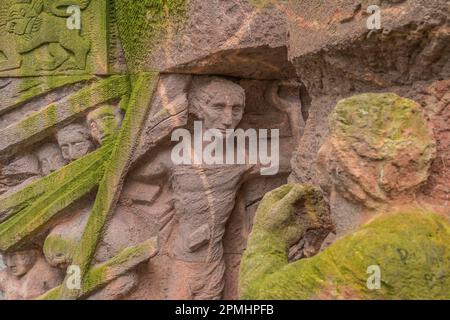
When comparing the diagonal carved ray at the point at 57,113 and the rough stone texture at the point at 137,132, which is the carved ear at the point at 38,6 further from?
the diagonal carved ray at the point at 57,113

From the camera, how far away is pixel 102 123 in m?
2.91

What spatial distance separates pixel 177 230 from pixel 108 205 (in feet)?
1.25

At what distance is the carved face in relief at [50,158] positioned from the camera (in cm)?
300

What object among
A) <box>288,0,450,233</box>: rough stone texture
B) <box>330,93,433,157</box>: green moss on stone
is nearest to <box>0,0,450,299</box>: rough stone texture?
<box>288,0,450,233</box>: rough stone texture

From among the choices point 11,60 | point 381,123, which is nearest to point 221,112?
point 11,60

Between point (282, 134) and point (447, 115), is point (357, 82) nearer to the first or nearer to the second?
point (447, 115)

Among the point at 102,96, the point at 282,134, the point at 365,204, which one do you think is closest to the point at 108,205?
the point at 102,96

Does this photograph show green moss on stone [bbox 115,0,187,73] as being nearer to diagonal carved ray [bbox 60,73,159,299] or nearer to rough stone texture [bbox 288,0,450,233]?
diagonal carved ray [bbox 60,73,159,299]

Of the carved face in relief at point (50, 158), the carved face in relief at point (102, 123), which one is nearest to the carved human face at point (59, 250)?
the carved face in relief at point (50, 158)

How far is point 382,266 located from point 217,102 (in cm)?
163

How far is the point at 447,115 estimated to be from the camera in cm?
167

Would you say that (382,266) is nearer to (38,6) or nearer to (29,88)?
(29,88)

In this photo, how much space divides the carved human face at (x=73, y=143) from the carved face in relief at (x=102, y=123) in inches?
2.9

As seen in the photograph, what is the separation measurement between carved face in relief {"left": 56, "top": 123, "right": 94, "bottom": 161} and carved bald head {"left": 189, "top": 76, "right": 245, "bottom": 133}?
0.61 metres
